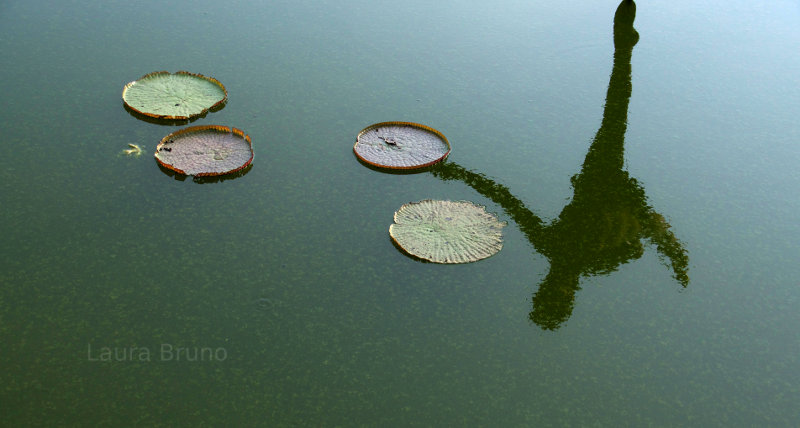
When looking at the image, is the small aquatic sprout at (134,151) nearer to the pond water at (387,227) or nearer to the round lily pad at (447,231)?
the pond water at (387,227)

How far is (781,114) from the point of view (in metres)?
3.65

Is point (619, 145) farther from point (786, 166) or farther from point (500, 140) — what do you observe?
point (786, 166)

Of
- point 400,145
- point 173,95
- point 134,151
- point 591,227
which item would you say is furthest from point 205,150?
point 591,227

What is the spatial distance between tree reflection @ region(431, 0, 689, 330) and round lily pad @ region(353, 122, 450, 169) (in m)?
0.09

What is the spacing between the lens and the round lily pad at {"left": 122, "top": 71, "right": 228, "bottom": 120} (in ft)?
10.8

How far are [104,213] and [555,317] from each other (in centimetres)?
186

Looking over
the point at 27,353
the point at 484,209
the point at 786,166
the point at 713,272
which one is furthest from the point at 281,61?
the point at 786,166

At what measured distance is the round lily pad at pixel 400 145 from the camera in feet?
10.2

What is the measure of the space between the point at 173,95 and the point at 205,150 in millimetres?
517

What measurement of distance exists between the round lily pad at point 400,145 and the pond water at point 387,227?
72 mm

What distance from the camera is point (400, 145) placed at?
3180 mm

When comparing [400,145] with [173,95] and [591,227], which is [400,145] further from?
[173,95]

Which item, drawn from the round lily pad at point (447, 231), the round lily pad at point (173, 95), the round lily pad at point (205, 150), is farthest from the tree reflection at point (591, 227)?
the round lily pad at point (173, 95)

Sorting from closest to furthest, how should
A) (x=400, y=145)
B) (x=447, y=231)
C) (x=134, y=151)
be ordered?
(x=447, y=231)
(x=134, y=151)
(x=400, y=145)
